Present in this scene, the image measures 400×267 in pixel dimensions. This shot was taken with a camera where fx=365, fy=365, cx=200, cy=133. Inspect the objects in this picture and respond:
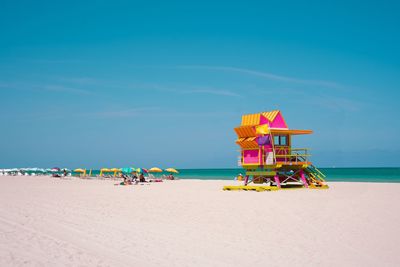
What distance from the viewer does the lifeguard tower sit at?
78.8ft

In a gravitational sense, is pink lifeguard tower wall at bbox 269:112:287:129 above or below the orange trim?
above

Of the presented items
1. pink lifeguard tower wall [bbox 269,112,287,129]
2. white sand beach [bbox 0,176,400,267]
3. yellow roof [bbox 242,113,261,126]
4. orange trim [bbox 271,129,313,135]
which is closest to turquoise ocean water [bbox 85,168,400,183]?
orange trim [bbox 271,129,313,135]

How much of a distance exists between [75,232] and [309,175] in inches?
799

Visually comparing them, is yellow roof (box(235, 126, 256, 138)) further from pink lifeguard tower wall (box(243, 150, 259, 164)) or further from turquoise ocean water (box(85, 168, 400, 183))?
turquoise ocean water (box(85, 168, 400, 183))

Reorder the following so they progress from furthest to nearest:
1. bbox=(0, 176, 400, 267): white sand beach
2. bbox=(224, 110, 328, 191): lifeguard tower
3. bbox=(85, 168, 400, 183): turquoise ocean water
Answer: bbox=(85, 168, 400, 183): turquoise ocean water, bbox=(224, 110, 328, 191): lifeguard tower, bbox=(0, 176, 400, 267): white sand beach

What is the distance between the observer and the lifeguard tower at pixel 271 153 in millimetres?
24031

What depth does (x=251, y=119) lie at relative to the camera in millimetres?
25875

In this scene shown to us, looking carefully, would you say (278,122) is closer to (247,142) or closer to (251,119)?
(251,119)

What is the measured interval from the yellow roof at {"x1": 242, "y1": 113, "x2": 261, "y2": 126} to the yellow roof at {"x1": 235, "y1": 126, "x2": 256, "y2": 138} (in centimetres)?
69

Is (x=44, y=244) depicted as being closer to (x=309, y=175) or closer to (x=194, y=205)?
(x=194, y=205)

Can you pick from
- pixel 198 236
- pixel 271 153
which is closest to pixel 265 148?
pixel 271 153

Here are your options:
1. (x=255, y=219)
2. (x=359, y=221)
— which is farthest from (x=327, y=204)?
(x=255, y=219)

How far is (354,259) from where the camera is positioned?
736cm

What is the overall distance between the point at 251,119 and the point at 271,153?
3235mm
